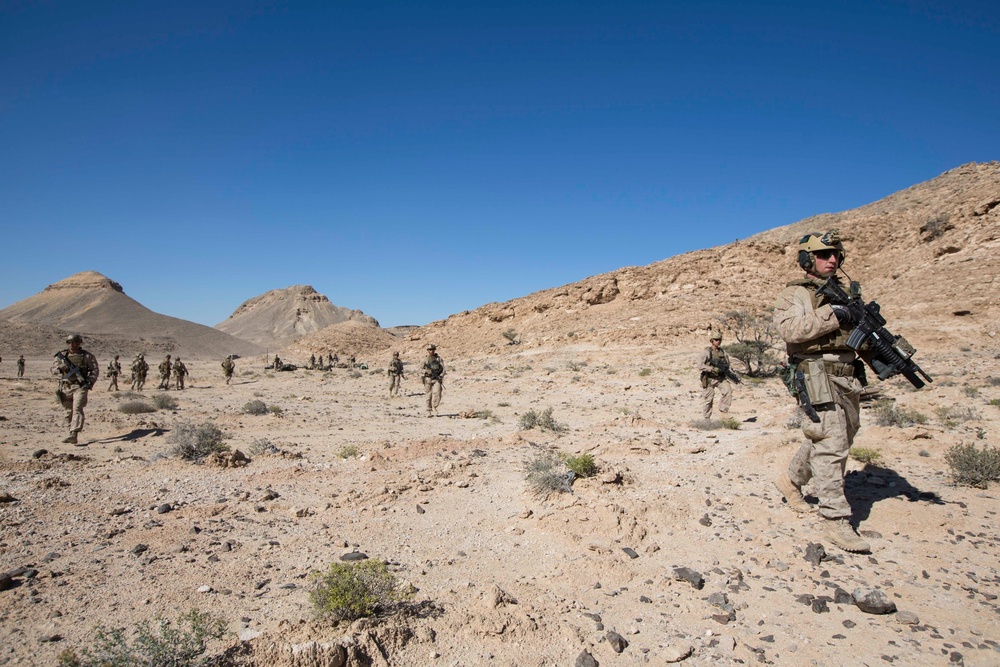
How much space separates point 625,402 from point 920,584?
1103 cm

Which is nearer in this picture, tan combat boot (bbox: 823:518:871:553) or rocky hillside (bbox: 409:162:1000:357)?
tan combat boot (bbox: 823:518:871:553)

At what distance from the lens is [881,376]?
472 cm

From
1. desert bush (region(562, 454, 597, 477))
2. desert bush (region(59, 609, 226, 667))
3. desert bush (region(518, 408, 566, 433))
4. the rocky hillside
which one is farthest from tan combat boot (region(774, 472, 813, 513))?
the rocky hillside

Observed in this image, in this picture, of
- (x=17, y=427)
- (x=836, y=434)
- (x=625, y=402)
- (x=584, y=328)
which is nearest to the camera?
(x=836, y=434)

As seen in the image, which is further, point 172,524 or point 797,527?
point 172,524

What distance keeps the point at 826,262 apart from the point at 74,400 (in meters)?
11.8

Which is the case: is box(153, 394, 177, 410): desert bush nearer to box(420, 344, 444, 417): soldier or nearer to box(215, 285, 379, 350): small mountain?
box(420, 344, 444, 417): soldier

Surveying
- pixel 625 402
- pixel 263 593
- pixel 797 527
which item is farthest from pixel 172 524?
pixel 625 402

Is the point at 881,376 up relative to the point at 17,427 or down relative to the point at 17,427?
up

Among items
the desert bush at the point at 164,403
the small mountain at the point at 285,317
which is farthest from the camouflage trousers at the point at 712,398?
the small mountain at the point at 285,317

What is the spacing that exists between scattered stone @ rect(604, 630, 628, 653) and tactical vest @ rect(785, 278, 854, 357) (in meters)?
2.79

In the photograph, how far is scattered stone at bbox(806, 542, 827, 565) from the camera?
13.0 feet

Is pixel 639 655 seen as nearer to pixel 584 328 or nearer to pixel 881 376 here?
pixel 881 376

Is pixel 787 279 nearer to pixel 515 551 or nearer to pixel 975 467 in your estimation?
pixel 975 467
